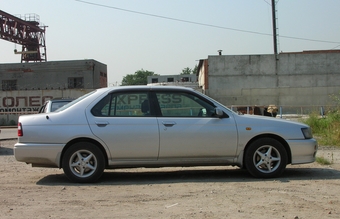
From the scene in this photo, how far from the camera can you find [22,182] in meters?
7.05

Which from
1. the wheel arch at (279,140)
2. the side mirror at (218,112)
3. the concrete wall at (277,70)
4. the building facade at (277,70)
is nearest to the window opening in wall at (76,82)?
the building facade at (277,70)

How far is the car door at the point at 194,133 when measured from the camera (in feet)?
22.4

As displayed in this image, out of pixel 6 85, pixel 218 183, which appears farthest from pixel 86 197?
pixel 6 85

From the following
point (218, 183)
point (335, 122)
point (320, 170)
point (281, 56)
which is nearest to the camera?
point (218, 183)

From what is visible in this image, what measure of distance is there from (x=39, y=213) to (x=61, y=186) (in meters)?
1.59

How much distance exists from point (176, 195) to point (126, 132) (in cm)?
151

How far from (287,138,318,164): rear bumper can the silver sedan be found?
2 cm

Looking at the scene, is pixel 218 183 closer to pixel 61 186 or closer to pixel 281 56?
pixel 61 186

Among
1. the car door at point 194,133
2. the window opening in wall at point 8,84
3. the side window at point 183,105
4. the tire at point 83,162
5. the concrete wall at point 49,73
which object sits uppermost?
the concrete wall at point 49,73

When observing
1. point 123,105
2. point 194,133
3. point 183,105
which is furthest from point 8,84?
point 194,133

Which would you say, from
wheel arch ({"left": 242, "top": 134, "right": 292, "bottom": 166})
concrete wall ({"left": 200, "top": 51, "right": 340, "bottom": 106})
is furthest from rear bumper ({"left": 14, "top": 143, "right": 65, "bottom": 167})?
concrete wall ({"left": 200, "top": 51, "right": 340, "bottom": 106})

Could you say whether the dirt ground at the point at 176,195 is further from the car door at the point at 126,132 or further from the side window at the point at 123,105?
the side window at the point at 123,105

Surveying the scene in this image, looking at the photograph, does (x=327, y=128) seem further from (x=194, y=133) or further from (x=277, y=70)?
(x=277, y=70)

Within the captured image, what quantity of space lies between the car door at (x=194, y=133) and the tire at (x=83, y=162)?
1.04 metres
